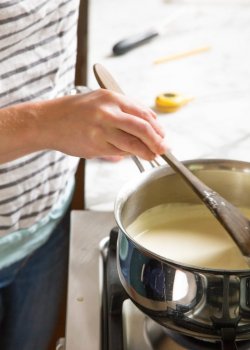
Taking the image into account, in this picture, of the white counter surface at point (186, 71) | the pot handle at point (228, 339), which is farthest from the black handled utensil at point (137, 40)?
the pot handle at point (228, 339)

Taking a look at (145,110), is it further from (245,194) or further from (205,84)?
(205,84)

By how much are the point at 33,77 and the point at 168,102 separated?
248mm

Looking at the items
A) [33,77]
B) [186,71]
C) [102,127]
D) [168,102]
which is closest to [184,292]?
[102,127]

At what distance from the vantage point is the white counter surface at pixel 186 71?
90 centimetres

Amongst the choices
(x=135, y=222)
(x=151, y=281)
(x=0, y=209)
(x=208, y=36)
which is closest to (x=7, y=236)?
(x=0, y=209)

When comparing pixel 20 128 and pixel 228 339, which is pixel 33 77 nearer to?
pixel 20 128

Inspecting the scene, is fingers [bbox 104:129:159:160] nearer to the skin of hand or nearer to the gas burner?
the skin of hand

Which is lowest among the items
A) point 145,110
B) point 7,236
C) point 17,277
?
point 17,277

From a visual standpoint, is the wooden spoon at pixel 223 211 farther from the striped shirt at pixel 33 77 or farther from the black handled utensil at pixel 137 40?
the black handled utensil at pixel 137 40

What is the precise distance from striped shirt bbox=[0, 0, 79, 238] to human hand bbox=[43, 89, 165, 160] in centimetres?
15

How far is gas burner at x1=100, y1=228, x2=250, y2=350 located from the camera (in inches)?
23.9

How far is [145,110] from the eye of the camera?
2.10 feet

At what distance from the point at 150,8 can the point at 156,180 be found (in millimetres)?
743

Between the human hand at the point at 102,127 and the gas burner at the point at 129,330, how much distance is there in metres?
0.14
